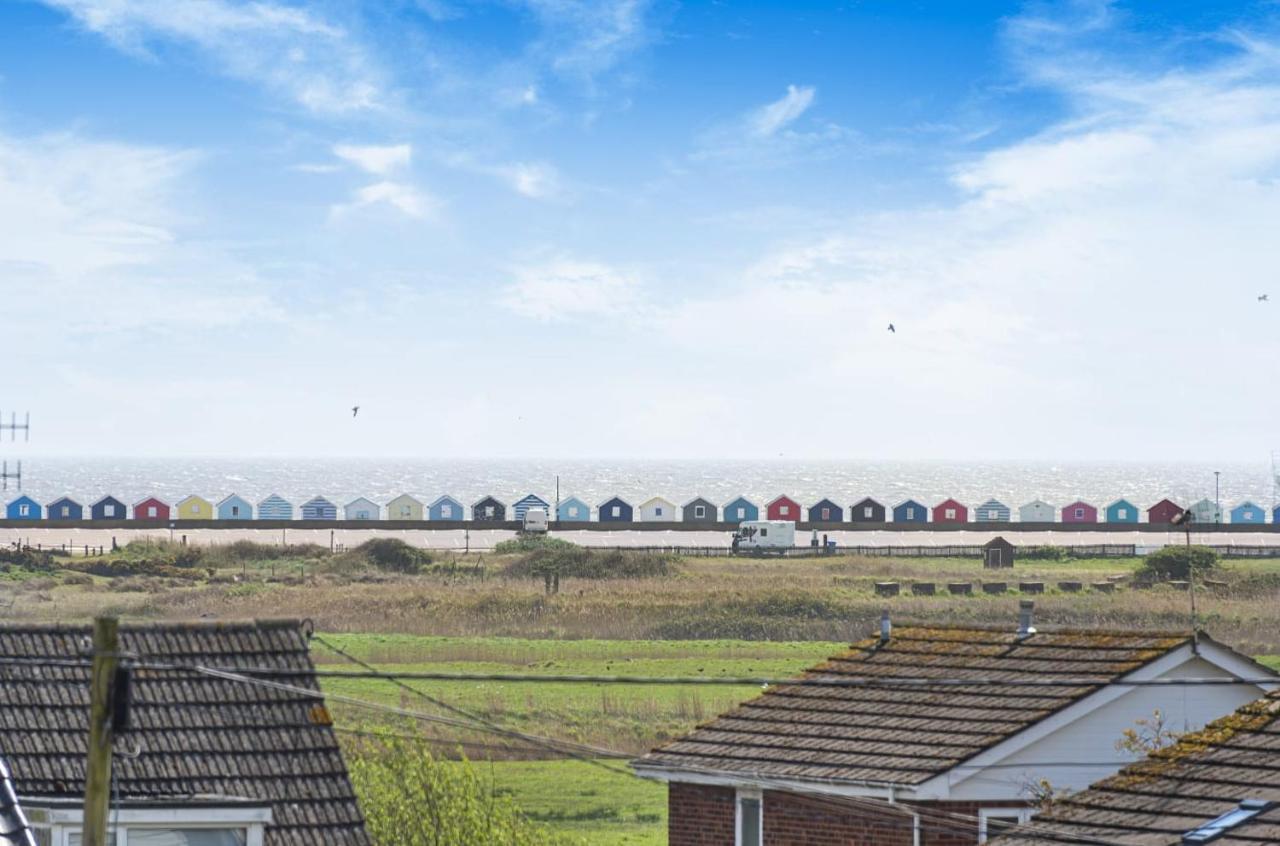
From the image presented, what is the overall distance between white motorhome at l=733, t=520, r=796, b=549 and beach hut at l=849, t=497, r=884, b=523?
36623 millimetres

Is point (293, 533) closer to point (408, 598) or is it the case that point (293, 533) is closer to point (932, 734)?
point (408, 598)

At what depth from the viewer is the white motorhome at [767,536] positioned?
126500 millimetres

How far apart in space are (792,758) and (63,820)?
8132 millimetres

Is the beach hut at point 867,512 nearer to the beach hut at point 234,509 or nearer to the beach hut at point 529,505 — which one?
the beach hut at point 529,505

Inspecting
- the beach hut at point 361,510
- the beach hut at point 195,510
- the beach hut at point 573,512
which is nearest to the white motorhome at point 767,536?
the beach hut at point 573,512

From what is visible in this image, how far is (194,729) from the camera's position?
1822 centimetres

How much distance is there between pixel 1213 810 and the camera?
15445 mm

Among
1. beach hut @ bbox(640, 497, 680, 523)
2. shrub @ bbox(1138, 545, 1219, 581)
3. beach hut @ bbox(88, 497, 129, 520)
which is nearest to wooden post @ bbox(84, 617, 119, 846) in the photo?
shrub @ bbox(1138, 545, 1219, 581)

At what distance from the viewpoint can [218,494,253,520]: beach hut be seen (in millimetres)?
163400

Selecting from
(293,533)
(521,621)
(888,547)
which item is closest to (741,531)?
(888,547)

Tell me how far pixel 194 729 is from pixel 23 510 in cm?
15578

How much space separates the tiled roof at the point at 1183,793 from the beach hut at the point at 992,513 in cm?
15728

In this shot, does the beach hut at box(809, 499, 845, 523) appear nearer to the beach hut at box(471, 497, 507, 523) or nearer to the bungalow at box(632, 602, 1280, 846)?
the beach hut at box(471, 497, 507, 523)

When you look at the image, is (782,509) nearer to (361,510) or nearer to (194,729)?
(361,510)
